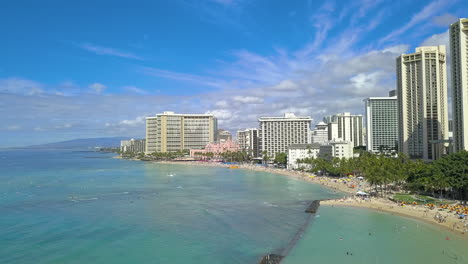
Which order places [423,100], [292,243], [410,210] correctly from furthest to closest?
[423,100] → [410,210] → [292,243]

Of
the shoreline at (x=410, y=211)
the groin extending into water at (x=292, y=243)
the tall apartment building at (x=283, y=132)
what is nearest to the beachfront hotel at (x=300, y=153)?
the tall apartment building at (x=283, y=132)

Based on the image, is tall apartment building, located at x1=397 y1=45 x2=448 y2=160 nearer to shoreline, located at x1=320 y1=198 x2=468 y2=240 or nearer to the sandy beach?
the sandy beach

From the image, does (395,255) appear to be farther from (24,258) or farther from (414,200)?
(24,258)

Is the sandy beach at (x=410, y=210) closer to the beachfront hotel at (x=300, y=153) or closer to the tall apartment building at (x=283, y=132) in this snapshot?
the beachfront hotel at (x=300, y=153)

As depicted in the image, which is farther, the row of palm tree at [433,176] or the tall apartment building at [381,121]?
the tall apartment building at [381,121]

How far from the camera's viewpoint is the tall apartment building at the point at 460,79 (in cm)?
7162

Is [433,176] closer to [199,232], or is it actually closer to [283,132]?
[199,232]

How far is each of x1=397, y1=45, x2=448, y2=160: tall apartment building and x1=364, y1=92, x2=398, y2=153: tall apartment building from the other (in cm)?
5934

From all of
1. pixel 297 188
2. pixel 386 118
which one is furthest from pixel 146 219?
pixel 386 118

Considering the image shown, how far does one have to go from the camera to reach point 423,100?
115 m

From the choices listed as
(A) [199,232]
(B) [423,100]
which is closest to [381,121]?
(B) [423,100]

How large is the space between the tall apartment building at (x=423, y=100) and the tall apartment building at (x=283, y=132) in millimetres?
48441

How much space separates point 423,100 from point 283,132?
2513 inches

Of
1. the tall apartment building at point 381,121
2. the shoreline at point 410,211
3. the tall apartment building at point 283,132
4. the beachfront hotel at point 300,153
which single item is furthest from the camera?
the tall apartment building at point 381,121
